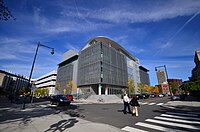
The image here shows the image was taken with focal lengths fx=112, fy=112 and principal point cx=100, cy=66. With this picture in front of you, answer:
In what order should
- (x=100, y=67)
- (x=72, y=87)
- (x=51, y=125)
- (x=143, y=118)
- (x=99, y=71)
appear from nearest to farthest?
1. (x=51, y=125)
2. (x=143, y=118)
3. (x=99, y=71)
4. (x=100, y=67)
5. (x=72, y=87)

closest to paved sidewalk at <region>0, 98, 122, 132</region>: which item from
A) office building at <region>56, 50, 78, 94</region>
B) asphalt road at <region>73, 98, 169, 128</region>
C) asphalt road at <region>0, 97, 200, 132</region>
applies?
asphalt road at <region>0, 97, 200, 132</region>

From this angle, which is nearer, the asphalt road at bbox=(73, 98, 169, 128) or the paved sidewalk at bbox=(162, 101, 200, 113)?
the asphalt road at bbox=(73, 98, 169, 128)

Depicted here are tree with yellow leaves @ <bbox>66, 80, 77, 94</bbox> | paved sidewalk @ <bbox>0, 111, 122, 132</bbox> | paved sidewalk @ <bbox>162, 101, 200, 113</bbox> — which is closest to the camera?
paved sidewalk @ <bbox>0, 111, 122, 132</bbox>

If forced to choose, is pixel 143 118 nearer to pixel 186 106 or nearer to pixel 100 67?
pixel 186 106

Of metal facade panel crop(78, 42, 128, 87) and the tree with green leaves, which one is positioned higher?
metal facade panel crop(78, 42, 128, 87)

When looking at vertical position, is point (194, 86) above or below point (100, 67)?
below

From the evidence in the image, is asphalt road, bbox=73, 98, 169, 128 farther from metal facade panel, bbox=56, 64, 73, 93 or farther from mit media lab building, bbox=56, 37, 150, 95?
metal facade panel, bbox=56, 64, 73, 93

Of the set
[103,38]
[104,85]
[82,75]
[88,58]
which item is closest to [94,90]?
[104,85]

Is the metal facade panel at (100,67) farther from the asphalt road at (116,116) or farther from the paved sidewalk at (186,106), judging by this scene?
the asphalt road at (116,116)

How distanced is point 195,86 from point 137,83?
161 feet

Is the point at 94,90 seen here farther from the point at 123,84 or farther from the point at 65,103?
the point at 65,103

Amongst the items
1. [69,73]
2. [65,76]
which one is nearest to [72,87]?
[69,73]

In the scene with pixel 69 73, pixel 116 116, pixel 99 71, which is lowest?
pixel 116 116

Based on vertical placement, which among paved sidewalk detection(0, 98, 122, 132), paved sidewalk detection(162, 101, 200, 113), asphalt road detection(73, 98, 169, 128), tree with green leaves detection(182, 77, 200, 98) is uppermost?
tree with green leaves detection(182, 77, 200, 98)
